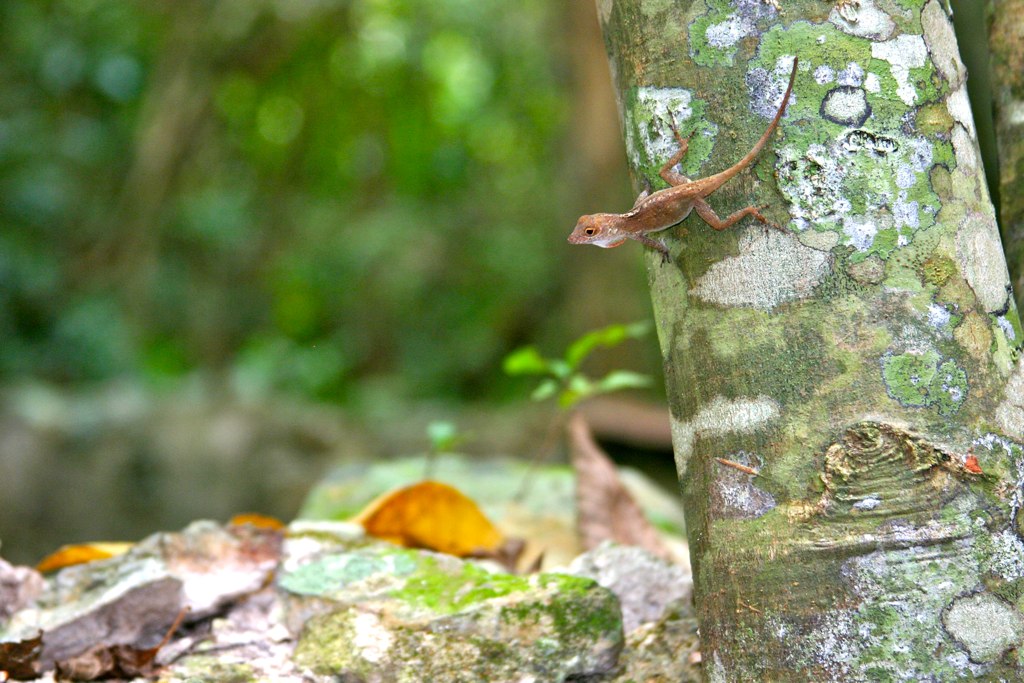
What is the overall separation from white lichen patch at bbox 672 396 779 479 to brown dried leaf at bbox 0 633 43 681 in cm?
126

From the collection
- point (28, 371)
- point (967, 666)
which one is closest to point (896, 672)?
point (967, 666)

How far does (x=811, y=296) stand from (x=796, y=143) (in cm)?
25

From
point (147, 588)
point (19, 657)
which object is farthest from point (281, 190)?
point (19, 657)

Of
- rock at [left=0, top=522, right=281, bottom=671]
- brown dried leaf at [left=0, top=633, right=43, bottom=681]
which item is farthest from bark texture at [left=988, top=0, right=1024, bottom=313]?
brown dried leaf at [left=0, top=633, right=43, bottom=681]

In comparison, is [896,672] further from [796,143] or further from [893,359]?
[796,143]

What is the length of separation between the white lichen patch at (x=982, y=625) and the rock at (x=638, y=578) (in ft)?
2.51

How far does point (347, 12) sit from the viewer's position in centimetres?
984

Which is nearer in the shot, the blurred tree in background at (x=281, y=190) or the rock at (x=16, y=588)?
the rock at (x=16, y=588)

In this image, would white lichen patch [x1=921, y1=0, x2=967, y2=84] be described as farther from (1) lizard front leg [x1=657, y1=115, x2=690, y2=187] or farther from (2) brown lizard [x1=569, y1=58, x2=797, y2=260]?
(1) lizard front leg [x1=657, y1=115, x2=690, y2=187]

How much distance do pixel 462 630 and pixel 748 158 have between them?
3.25 feet

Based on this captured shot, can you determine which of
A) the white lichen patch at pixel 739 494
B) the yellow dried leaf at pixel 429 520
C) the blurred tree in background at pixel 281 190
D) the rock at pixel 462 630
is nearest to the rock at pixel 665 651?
the rock at pixel 462 630

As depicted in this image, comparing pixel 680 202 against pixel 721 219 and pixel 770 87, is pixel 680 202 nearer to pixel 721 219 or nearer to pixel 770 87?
pixel 721 219

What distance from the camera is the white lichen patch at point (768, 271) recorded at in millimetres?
1477

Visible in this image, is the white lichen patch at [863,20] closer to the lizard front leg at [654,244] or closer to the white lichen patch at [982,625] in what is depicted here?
the lizard front leg at [654,244]
